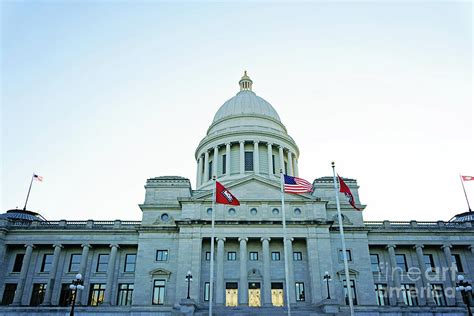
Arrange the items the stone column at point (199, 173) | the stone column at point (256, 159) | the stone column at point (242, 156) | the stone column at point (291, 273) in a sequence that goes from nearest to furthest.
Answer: the stone column at point (291, 273) → the stone column at point (256, 159) → the stone column at point (242, 156) → the stone column at point (199, 173)

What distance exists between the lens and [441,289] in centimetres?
4256

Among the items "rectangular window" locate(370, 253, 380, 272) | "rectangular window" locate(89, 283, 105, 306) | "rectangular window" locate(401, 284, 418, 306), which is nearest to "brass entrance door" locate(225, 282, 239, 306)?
"rectangular window" locate(89, 283, 105, 306)

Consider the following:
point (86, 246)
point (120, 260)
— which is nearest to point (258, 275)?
point (120, 260)

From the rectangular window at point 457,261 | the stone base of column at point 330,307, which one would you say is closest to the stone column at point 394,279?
the rectangular window at point 457,261

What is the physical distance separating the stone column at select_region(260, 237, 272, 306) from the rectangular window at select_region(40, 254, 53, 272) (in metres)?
24.3

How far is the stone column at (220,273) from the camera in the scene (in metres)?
37.9

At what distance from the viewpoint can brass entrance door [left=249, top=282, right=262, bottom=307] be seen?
128ft

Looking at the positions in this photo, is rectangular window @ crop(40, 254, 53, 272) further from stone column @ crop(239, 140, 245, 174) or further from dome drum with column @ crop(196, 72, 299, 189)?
stone column @ crop(239, 140, 245, 174)

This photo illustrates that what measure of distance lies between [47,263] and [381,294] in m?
37.4

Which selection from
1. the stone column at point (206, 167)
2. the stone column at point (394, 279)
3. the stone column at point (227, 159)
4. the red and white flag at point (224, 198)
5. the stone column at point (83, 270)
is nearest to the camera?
the red and white flag at point (224, 198)

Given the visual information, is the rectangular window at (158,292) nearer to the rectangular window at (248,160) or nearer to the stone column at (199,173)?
the stone column at (199,173)

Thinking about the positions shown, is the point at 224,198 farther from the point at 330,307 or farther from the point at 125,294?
the point at 125,294

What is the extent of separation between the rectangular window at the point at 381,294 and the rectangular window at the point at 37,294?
3623 centimetres

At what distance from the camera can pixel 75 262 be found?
44531mm
